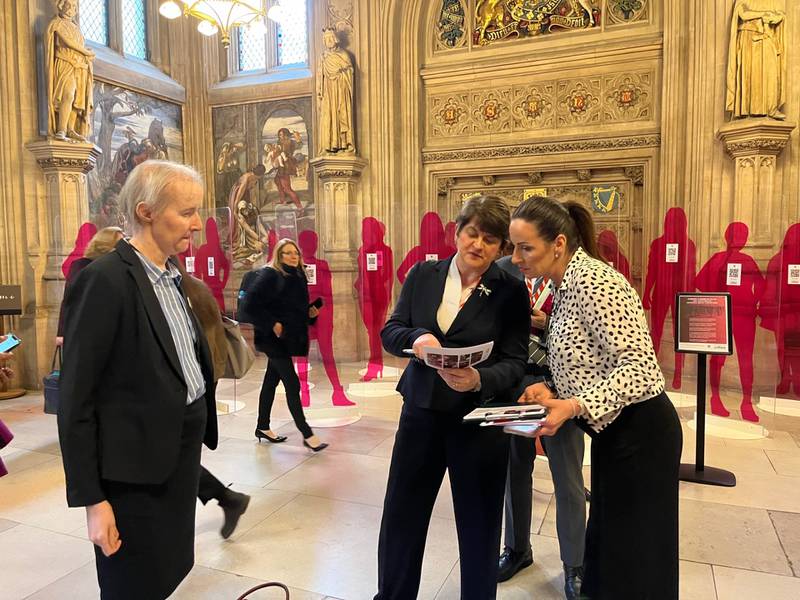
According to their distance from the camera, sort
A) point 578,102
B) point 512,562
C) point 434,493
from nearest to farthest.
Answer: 1. point 434,493
2. point 512,562
3. point 578,102

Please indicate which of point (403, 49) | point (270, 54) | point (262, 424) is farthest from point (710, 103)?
point (270, 54)

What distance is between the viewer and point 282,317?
486 centimetres

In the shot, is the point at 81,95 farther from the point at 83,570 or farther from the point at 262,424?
the point at 83,570

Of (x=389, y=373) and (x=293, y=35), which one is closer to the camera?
(x=389, y=373)

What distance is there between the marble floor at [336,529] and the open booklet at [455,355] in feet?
5.03

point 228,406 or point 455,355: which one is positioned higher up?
point 455,355

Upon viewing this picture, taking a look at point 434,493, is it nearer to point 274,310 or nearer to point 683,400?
point 274,310

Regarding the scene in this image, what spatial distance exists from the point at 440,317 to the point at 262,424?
344cm

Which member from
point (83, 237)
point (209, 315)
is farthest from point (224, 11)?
point (209, 315)

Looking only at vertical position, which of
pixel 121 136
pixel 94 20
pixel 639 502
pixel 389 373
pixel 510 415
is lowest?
pixel 389 373

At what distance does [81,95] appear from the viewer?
782cm

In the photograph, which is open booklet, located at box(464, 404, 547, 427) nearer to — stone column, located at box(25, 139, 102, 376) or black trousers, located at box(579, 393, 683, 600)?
black trousers, located at box(579, 393, 683, 600)

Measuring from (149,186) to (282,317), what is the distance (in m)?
3.24

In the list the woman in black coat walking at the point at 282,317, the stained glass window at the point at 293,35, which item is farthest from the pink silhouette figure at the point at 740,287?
the stained glass window at the point at 293,35
